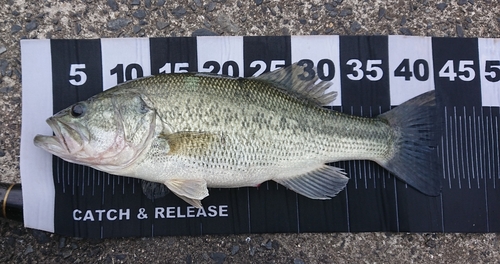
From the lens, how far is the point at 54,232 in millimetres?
2303

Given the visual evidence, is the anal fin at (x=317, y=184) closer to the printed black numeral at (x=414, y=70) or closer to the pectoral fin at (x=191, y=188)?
the pectoral fin at (x=191, y=188)

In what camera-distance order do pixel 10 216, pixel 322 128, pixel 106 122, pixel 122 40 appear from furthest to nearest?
1. pixel 122 40
2. pixel 10 216
3. pixel 322 128
4. pixel 106 122

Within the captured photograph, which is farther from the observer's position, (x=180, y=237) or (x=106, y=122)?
(x=180, y=237)

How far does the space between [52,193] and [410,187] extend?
86.9 inches

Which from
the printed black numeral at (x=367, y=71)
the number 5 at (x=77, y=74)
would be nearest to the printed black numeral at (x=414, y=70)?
the printed black numeral at (x=367, y=71)

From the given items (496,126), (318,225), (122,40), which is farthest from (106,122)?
(496,126)

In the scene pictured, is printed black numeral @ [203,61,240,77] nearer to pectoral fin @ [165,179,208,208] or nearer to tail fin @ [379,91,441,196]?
pectoral fin @ [165,179,208,208]

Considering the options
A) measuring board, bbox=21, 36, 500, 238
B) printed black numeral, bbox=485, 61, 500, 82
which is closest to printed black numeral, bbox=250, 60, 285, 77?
measuring board, bbox=21, 36, 500, 238

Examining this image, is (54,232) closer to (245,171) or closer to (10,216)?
(10,216)

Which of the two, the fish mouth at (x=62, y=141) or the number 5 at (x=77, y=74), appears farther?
the number 5 at (x=77, y=74)

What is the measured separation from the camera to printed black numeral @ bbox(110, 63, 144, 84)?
7.78 ft

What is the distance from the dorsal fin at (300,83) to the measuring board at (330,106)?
0.77 feet

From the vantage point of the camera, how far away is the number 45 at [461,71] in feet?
8.04

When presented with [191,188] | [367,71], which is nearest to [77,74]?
[191,188]
